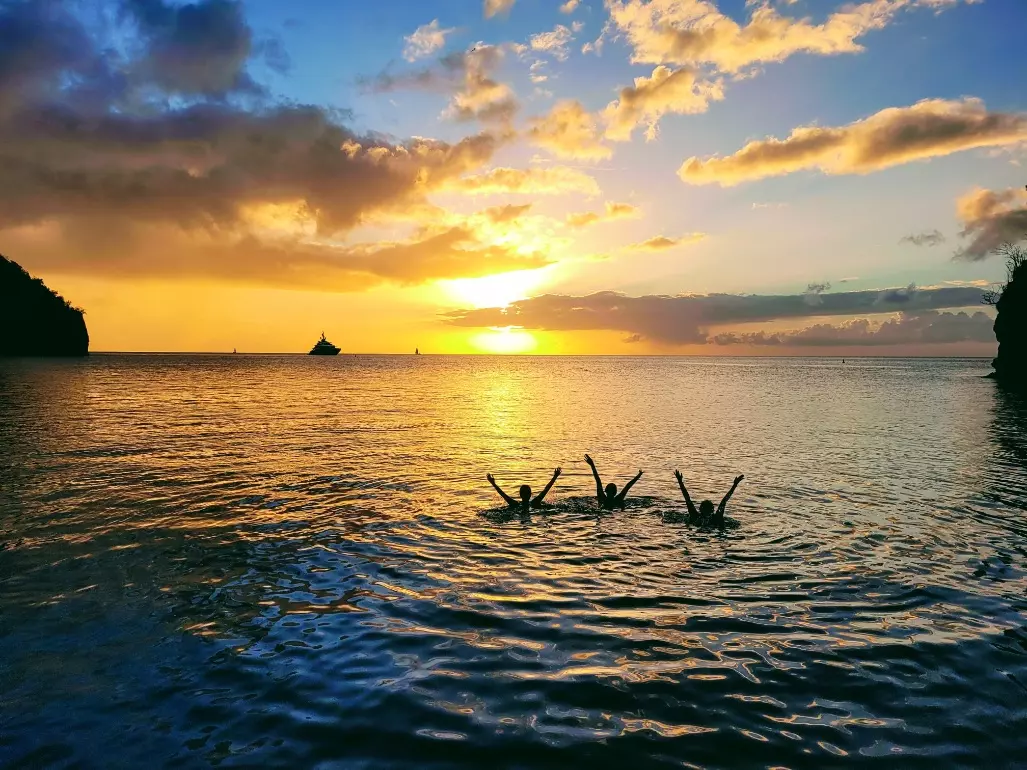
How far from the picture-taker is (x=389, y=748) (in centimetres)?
671

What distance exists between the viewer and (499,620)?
10.5m

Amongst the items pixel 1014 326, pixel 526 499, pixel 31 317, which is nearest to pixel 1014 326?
pixel 1014 326

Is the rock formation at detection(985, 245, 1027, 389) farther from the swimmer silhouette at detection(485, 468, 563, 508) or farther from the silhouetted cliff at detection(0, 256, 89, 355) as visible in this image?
the silhouetted cliff at detection(0, 256, 89, 355)

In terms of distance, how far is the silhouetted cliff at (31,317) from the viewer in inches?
6860

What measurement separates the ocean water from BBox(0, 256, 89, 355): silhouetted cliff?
202 meters

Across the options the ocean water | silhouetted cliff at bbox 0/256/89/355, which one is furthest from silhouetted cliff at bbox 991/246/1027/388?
silhouetted cliff at bbox 0/256/89/355

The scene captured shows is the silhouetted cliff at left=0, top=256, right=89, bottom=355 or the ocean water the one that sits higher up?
the silhouetted cliff at left=0, top=256, right=89, bottom=355

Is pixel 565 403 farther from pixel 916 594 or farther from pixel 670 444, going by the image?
pixel 916 594

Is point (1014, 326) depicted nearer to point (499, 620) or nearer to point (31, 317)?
point (499, 620)

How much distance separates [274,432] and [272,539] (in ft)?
84.6

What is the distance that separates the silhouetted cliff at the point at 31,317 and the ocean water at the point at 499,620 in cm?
20235

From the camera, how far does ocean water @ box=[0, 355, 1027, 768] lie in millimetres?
6977

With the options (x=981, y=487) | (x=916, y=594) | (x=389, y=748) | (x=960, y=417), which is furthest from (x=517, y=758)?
(x=960, y=417)

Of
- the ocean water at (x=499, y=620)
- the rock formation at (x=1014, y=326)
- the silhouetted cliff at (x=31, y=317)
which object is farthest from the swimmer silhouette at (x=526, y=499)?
the silhouetted cliff at (x=31, y=317)
